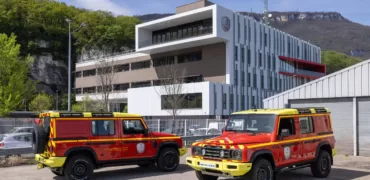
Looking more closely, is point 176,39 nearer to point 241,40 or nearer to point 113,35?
point 241,40

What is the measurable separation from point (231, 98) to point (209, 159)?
40880mm

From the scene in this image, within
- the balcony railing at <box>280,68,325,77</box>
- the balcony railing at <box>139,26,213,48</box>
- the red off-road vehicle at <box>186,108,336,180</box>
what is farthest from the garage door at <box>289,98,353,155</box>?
the balcony railing at <box>280,68,325,77</box>

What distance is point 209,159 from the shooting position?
10.0m

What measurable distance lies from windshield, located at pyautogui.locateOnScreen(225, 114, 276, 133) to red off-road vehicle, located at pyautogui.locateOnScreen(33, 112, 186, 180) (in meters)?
3.05

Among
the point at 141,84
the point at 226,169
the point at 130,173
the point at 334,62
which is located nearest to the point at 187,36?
the point at 141,84

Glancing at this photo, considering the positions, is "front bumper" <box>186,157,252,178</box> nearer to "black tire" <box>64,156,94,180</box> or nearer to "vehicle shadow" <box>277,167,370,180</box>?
"vehicle shadow" <box>277,167,370,180</box>

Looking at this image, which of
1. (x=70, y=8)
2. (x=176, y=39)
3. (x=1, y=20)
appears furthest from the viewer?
(x=70, y=8)

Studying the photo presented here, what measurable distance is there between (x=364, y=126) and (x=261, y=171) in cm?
987

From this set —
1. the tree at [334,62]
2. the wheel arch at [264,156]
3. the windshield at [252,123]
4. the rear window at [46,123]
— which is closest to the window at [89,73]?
the rear window at [46,123]

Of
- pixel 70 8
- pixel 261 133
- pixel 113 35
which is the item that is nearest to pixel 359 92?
pixel 261 133

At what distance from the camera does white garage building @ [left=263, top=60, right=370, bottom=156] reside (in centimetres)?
1728

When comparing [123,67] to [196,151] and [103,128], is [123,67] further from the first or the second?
[196,151]

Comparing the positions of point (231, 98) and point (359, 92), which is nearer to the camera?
point (359, 92)

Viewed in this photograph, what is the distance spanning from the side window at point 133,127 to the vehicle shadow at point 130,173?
4.65 ft
